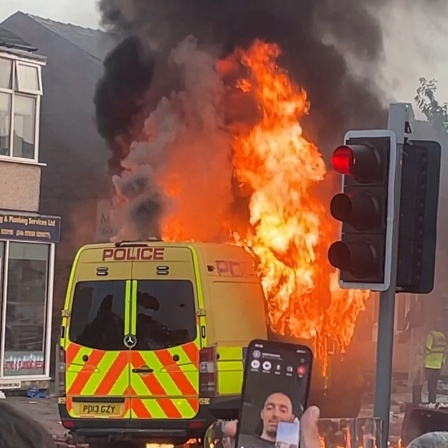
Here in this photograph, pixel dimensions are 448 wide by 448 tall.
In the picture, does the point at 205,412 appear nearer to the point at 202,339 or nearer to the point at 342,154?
the point at 202,339

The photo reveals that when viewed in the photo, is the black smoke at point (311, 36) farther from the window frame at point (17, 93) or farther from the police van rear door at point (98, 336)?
the window frame at point (17, 93)

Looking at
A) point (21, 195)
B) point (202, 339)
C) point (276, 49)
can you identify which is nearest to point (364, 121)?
point (276, 49)

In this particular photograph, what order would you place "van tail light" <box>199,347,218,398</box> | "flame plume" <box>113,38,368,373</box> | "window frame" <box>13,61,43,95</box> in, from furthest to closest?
"window frame" <box>13,61,43,95</box> → "flame plume" <box>113,38,368,373</box> → "van tail light" <box>199,347,218,398</box>

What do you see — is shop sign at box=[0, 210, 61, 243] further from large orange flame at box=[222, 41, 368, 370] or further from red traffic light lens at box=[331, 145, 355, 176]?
red traffic light lens at box=[331, 145, 355, 176]

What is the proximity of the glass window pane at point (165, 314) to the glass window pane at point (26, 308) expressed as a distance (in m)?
10.1

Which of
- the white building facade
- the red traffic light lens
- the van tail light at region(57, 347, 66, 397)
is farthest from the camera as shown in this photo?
the white building facade

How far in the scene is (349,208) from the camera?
20.8 ft

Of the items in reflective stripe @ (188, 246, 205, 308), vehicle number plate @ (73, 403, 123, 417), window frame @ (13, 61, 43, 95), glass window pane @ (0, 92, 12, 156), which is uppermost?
window frame @ (13, 61, 43, 95)

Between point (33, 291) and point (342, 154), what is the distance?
1558 cm

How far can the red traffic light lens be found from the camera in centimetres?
634

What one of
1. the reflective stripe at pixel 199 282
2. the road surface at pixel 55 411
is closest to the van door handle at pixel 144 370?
the reflective stripe at pixel 199 282

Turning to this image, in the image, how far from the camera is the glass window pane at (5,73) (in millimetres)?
20828

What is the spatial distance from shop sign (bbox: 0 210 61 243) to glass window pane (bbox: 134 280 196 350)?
992cm

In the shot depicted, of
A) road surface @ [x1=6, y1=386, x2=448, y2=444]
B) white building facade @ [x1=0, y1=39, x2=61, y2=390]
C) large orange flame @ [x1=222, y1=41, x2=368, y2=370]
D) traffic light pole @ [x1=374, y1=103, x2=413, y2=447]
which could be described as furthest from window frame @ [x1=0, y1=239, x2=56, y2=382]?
traffic light pole @ [x1=374, y1=103, x2=413, y2=447]
